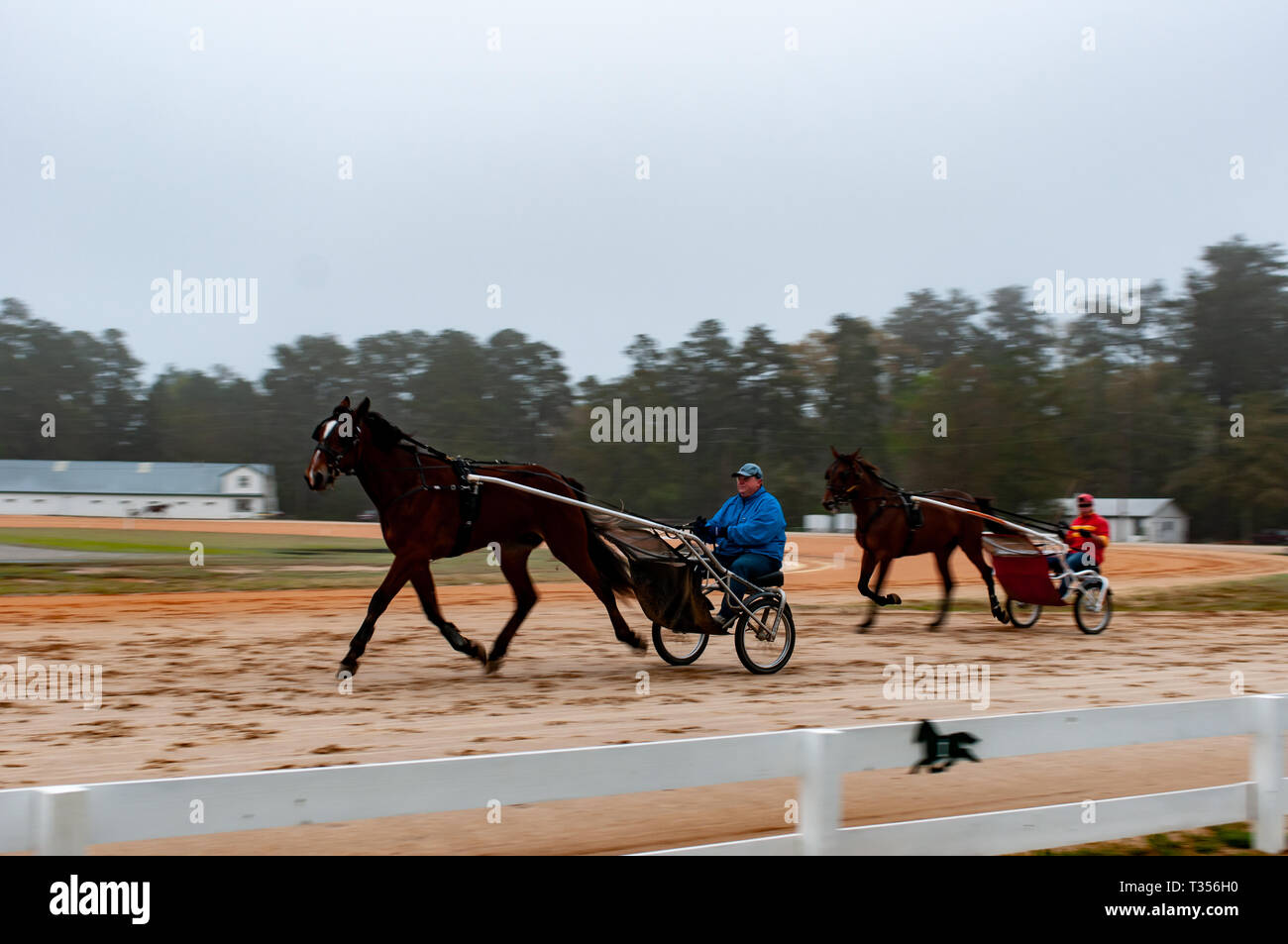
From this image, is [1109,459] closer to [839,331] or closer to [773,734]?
[839,331]

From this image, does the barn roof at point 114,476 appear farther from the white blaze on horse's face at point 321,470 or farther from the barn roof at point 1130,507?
the white blaze on horse's face at point 321,470

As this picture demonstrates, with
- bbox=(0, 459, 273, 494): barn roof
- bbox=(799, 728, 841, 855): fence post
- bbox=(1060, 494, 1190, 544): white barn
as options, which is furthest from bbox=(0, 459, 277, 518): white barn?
bbox=(799, 728, 841, 855): fence post

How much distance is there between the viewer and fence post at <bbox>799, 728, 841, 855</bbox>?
137 inches

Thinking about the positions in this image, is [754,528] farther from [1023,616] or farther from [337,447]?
[1023,616]

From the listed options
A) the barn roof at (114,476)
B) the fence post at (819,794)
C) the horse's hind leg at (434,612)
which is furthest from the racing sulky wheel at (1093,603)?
the barn roof at (114,476)

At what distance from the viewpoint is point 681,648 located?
920 centimetres

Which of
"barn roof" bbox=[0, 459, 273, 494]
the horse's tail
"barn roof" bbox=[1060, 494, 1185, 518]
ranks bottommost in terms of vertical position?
the horse's tail

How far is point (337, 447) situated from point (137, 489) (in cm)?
3929

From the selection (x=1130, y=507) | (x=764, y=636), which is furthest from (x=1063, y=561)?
(x=1130, y=507)

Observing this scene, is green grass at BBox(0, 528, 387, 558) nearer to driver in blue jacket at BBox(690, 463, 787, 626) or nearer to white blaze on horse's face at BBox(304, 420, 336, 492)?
white blaze on horse's face at BBox(304, 420, 336, 492)

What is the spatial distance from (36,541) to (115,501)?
1798 cm

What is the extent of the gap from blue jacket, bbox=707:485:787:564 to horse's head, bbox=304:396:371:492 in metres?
2.51

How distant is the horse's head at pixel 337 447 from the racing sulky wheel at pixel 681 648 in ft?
7.80

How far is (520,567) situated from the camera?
8.54 metres
